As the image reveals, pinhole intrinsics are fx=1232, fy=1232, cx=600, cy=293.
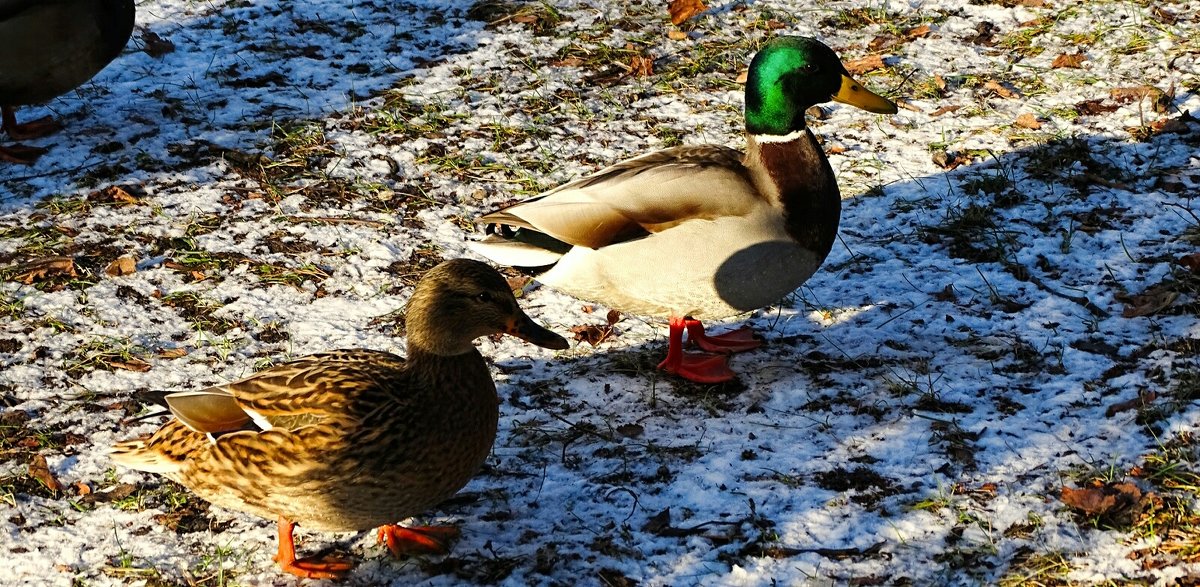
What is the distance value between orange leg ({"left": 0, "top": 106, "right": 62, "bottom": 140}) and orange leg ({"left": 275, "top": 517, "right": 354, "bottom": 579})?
375 cm

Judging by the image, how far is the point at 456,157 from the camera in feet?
20.6

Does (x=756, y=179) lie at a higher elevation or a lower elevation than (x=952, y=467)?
higher

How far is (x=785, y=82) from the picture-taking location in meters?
4.80

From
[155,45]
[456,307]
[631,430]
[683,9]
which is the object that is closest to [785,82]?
[631,430]

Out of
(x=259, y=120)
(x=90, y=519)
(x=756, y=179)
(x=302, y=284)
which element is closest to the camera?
(x=90, y=519)

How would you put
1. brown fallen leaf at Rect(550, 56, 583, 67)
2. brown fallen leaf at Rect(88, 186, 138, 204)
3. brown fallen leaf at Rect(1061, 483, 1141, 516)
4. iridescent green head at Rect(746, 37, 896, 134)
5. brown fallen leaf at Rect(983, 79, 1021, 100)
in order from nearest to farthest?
1. brown fallen leaf at Rect(1061, 483, 1141, 516)
2. iridescent green head at Rect(746, 37, 896, 134)
3. brown fallen leaf at Rect(88, 186, 138, 204)
4. brown fallen leaf at Rect(983, 79, 1021, 100)
5. brown fallen leaf at Rect(550, 56, 583, 67)

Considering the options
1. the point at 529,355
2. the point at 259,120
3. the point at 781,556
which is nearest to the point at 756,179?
the point at 529,355

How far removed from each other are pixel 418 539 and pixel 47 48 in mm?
3760

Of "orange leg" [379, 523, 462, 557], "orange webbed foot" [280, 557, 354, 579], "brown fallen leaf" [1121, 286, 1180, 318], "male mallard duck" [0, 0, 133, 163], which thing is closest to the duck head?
"orange leg" [379, 523, 462, 557]

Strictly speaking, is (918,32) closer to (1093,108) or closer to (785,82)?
(1093,108)

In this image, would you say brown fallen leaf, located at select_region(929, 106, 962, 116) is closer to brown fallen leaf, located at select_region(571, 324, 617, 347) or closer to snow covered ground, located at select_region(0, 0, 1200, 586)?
snow covered ground, located at select_region(0, 0, 1200, 586)

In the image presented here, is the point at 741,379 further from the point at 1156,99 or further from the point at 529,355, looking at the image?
the point at 1156,99

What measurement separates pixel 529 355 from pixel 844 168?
2.11m

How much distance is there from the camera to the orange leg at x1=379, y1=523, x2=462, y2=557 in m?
3.74
